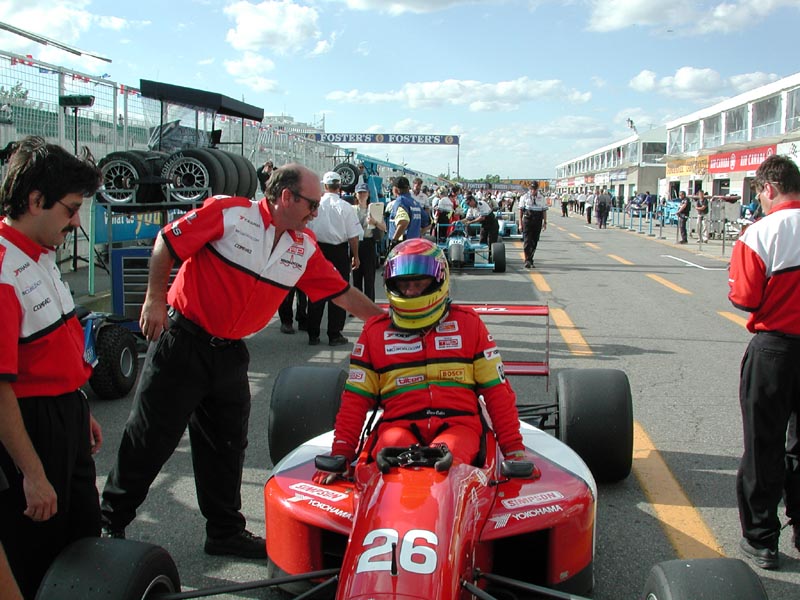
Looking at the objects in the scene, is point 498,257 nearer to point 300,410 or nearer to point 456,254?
point 456,254

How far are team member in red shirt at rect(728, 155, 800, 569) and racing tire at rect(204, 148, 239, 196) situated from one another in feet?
21.9

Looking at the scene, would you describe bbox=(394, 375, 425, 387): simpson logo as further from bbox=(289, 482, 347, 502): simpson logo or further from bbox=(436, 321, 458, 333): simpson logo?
bbox=(289, 482, 347, 502): simpson logo

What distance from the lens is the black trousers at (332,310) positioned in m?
8.43

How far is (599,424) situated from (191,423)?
2.19 meters

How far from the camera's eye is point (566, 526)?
2.94 m

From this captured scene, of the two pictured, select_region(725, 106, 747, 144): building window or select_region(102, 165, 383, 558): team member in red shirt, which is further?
select_region(725, 106, 747, 144): building window

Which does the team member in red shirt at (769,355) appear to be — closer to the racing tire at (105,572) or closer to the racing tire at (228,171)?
the racing tire at (105,572)

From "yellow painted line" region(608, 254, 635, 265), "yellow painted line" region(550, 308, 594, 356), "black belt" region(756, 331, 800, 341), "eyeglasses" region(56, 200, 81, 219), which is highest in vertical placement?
"eyeglasses" region(56, 200, 81, 219)

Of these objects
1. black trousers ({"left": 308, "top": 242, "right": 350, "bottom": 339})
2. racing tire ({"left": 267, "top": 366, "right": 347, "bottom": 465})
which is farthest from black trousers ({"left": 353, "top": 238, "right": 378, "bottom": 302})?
racing tire ({"left": 267, "top": 366, "right": 347, "bottom": 465})

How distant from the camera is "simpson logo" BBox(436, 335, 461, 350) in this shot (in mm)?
3537

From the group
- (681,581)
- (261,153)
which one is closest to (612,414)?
(681,581)

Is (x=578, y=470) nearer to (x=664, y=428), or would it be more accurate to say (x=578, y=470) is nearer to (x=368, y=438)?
(x=368, y=438)

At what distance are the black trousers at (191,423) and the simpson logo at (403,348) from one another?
0.72 metres

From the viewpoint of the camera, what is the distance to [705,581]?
7.88 ft
